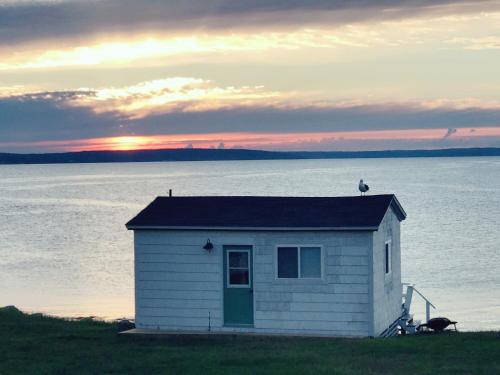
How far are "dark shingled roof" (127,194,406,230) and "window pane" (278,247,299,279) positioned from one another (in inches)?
24.5

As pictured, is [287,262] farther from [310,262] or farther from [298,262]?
[310,262]

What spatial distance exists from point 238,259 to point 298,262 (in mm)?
1554

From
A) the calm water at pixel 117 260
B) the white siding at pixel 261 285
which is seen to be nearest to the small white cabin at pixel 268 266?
the white siding at pixel 261 285

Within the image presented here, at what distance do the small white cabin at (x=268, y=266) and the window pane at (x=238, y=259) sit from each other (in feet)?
0.08

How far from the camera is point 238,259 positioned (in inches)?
917

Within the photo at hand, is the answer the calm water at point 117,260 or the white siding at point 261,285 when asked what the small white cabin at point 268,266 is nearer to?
the white siding at point 261,285

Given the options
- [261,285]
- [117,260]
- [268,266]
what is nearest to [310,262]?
[268,266]

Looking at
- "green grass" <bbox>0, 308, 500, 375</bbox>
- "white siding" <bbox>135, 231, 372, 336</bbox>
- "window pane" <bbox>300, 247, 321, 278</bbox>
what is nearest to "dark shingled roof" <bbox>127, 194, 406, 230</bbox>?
"white siding" <bbox>135, 231, 372, 336</bbox>

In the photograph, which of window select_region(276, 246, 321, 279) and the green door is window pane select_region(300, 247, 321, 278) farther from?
the green door

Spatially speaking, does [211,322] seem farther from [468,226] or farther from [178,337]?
[468,226]

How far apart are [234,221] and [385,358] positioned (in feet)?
18.8

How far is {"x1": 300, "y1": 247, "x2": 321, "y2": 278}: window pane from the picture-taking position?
22.7 metres

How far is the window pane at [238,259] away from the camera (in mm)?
23250

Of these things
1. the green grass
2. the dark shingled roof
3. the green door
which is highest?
the dark shingled roof
